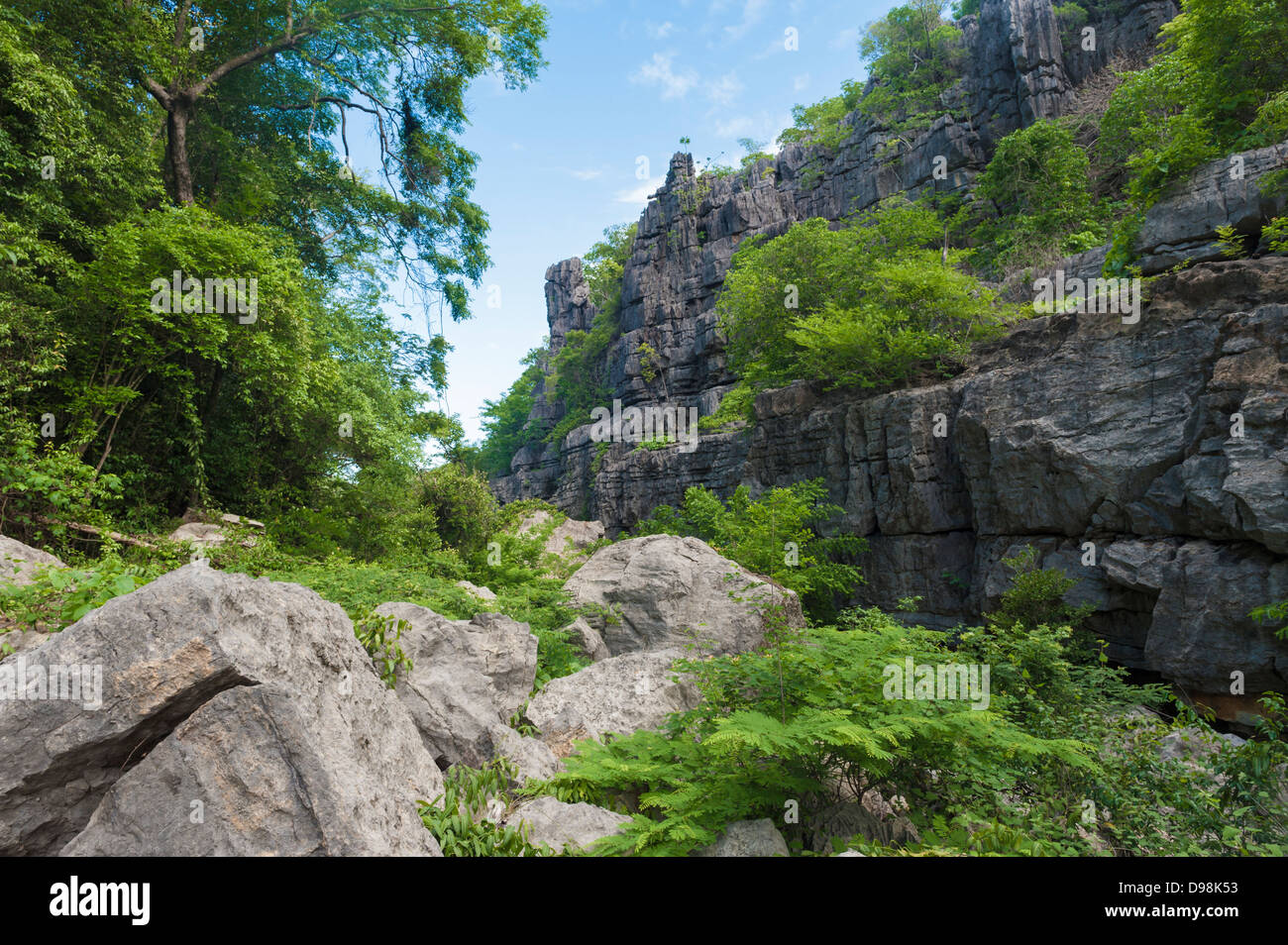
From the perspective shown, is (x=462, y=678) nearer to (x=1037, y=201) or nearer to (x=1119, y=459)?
(x=1119, y=459)

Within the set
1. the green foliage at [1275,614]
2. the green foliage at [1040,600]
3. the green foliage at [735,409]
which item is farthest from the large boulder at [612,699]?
the green foliage at [735,409]

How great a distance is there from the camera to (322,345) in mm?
12453

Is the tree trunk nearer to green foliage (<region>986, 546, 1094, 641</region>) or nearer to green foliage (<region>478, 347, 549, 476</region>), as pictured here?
green foliage (<region>986, 546, 1094, 641</region>)

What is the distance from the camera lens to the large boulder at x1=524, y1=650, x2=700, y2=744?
5.50 metres

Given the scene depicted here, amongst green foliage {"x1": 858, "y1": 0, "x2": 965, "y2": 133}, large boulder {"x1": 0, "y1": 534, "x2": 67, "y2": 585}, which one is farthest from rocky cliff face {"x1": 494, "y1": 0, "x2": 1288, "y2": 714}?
green foliage {"x1": 858, "y1": 0, "x2": 965, "y2": 133}

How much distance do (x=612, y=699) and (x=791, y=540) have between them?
931cm

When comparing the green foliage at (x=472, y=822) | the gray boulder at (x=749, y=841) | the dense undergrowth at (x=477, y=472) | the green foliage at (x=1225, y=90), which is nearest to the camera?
the green foliage at (x=472, y=822)

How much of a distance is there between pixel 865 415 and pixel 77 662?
17.3 m

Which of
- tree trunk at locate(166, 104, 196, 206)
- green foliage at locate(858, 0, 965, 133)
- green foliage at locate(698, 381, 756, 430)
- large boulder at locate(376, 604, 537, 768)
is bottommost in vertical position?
large boulder at locate(376, 604, 537, 768)

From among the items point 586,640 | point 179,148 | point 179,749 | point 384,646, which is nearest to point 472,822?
point 179,749

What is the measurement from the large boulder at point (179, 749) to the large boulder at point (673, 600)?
5.49 metres

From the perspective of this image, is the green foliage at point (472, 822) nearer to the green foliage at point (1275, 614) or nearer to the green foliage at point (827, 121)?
the green foliage at point (1275, 614)

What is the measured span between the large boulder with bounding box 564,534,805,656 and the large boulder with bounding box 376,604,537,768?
2.61m

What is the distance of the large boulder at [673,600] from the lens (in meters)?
8.11
